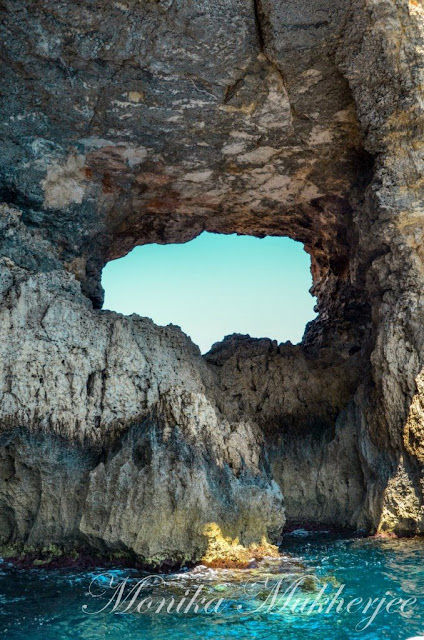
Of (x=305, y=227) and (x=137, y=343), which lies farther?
(x=305, y=227)

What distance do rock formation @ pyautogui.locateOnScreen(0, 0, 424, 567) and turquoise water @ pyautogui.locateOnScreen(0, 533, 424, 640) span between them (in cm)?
89

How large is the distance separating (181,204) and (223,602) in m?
9.34

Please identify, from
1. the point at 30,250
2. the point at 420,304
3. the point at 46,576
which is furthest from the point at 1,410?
the point at 420,304

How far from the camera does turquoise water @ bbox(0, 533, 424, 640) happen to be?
697 cm

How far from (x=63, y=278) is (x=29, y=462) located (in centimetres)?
352

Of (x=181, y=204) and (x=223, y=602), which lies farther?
(x=181, y=204)

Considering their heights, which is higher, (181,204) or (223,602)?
(181,204)

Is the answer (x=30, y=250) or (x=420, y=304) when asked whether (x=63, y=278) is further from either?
(x=420, y=304)

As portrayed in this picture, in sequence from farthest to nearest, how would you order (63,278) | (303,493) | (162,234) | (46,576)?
1. (162,234)
2. (303,493)
3. (63,278)
4. (46,576)

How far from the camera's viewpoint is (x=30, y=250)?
11.9 metres

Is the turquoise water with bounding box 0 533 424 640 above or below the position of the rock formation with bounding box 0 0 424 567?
below

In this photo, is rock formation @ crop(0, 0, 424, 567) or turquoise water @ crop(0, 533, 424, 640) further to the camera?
rock formation @ crop(0, 0, 424, 567)

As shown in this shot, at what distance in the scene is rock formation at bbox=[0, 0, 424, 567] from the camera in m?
10.0

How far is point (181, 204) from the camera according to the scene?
14.8m
